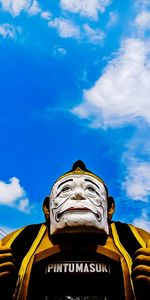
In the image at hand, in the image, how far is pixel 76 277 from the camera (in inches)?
123

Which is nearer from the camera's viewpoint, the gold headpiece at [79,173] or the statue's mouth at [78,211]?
the statue's mouth at [78,211]

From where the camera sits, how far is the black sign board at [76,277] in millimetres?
3051

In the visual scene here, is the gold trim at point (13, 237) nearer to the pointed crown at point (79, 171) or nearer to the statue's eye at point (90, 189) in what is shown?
the pointed crown at point (79, 171)

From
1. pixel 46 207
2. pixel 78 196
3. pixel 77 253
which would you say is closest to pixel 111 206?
pixel 78 196

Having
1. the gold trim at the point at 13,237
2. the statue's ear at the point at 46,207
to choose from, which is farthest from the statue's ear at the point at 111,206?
the gold trim at the point at 13,237

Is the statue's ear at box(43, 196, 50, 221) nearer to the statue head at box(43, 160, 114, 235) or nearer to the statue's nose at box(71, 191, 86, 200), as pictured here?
the statue head at box(43, 160, 114, 235)

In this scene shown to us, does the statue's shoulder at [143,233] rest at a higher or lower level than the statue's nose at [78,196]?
lower

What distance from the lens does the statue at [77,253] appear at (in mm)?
3053

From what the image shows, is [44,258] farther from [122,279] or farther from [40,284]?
[122,279]

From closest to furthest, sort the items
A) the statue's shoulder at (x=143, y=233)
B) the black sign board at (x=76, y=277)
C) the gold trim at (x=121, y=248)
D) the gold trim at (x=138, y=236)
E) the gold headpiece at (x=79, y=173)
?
the black sign board at (x=76, y=277)
the gold trim at (x=121, y=248)
the gold trim at (x=138, y=236)
the statue's shoulder at (x=143, y=233)
the gold headpiece at (x=79, y=173)

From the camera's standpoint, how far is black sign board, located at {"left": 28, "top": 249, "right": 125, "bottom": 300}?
3051 millimetres

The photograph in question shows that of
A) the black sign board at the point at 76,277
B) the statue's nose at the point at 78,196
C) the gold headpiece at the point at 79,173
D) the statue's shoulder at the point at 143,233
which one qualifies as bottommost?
the black sign board at the point at 76,277

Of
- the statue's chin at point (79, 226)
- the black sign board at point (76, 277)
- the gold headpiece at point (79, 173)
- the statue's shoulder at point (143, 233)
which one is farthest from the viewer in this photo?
the gold headpiece at point (79, 173)

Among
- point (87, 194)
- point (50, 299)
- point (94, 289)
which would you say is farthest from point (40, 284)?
point (87, 194)
